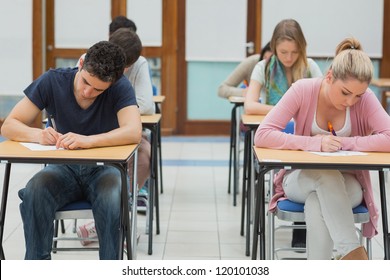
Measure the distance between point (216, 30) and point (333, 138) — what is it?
18.5ft

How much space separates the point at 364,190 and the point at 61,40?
6.00m

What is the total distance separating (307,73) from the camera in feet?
15.1

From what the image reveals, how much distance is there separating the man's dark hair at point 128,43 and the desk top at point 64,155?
119 cm

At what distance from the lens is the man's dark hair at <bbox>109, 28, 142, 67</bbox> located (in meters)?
4.14

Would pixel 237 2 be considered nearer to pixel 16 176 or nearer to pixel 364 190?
pixel 16 176

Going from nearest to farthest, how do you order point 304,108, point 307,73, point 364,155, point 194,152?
1. point 364,155
2. point 304,108
3. point 307,73
4. point 194,152

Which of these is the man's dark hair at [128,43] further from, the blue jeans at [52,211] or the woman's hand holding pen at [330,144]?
the woman's hand holding pen at [330,144]

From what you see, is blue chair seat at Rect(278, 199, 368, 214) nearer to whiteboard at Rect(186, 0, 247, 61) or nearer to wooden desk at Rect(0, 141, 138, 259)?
wooden desk at Rect(0, 141, 138, 259)

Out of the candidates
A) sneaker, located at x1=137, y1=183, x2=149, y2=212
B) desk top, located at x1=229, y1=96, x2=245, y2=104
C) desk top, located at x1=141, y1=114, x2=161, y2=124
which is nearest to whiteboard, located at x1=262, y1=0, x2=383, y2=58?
desk top, located at x1=229, y1=96, x2=245, y2=104

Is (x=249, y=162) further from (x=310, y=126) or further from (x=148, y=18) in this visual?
(x=148, y=18)

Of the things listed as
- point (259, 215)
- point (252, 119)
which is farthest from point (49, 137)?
point (252, 119)

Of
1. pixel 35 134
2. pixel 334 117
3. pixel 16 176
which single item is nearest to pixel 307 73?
pixel 334 117

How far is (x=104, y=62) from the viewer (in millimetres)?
3113

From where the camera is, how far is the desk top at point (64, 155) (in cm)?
283
